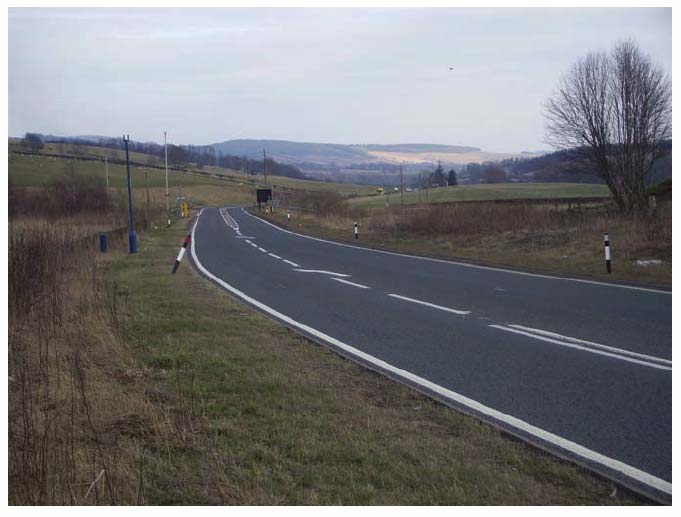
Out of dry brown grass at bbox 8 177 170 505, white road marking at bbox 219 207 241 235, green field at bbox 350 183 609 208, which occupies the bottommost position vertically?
dry brown grass at bbox 8 177 170 505

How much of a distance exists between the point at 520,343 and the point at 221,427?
471cm

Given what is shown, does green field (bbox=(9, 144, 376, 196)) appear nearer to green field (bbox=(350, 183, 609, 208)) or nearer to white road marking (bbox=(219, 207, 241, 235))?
white road marking (bbox=(219, 207, 241, 235))

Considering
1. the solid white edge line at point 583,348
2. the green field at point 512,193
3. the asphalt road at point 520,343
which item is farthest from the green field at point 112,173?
the green field at point 512,193

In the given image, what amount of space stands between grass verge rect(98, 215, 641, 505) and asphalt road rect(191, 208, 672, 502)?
38 cm

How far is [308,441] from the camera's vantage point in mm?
5504

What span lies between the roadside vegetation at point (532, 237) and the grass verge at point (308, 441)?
35.6 ft

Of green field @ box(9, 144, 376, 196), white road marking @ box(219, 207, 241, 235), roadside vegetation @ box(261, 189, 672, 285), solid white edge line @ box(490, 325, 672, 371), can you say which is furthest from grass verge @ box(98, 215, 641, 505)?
white road marking @ box(219, 207, 241, 235)

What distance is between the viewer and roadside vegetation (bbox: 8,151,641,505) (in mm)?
4574

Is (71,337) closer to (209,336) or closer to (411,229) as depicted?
(209,336)

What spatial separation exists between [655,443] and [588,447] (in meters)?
0.50

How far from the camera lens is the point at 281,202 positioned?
8781 centimetres

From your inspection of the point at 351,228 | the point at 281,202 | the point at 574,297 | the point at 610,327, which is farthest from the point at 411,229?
the point at 281,202

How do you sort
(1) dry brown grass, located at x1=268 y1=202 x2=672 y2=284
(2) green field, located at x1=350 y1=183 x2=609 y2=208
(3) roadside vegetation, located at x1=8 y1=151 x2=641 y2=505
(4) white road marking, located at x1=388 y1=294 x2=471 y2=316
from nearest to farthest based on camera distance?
(3) roadside vegetation, located at x1=8 y1=151 x2=641 y2=505 → (4) white road marking, located at x1=388 y1=294 x2=471 y2=316 → (1) dry brown grass, located at x1=268 y1=202 x2=672 y2=284 → (2) green field, located at x1=350 y1=183 x2=609 y2=208

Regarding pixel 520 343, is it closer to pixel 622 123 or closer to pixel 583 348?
pixel 583 348
